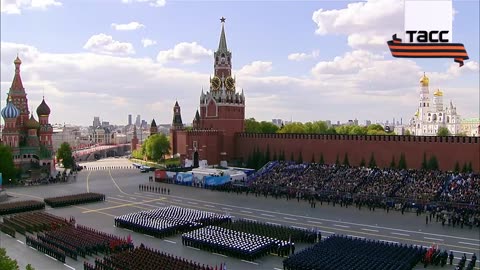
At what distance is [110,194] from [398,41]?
2853 cm

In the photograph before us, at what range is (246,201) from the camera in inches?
1320

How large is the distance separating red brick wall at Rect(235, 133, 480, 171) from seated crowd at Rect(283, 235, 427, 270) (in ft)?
63.2

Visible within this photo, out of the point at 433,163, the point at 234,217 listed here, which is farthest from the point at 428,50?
the point at 433,163

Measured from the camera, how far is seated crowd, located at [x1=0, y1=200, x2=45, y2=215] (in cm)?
2955

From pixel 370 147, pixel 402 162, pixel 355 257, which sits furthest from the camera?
pixel 370 147

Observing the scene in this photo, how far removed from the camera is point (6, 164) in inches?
1694

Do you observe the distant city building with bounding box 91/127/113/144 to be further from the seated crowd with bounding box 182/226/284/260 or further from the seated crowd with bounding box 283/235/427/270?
the seated crowd with bounding box 283/235/427/270

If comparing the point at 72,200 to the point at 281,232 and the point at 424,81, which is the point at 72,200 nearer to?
the point at 281,232

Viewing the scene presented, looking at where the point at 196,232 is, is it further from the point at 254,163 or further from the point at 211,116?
the point at 211,116

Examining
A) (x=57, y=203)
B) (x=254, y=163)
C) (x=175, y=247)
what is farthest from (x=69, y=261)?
(x=254, y=163)

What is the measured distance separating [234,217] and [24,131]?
3564 centimetres

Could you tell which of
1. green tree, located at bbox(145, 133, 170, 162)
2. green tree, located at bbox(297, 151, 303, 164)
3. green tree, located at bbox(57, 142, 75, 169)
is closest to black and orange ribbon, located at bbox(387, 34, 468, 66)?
green tree, located at bbox(297, 151, 303, 164)

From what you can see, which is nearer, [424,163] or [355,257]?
[355,257]

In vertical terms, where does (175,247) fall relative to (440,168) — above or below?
below
